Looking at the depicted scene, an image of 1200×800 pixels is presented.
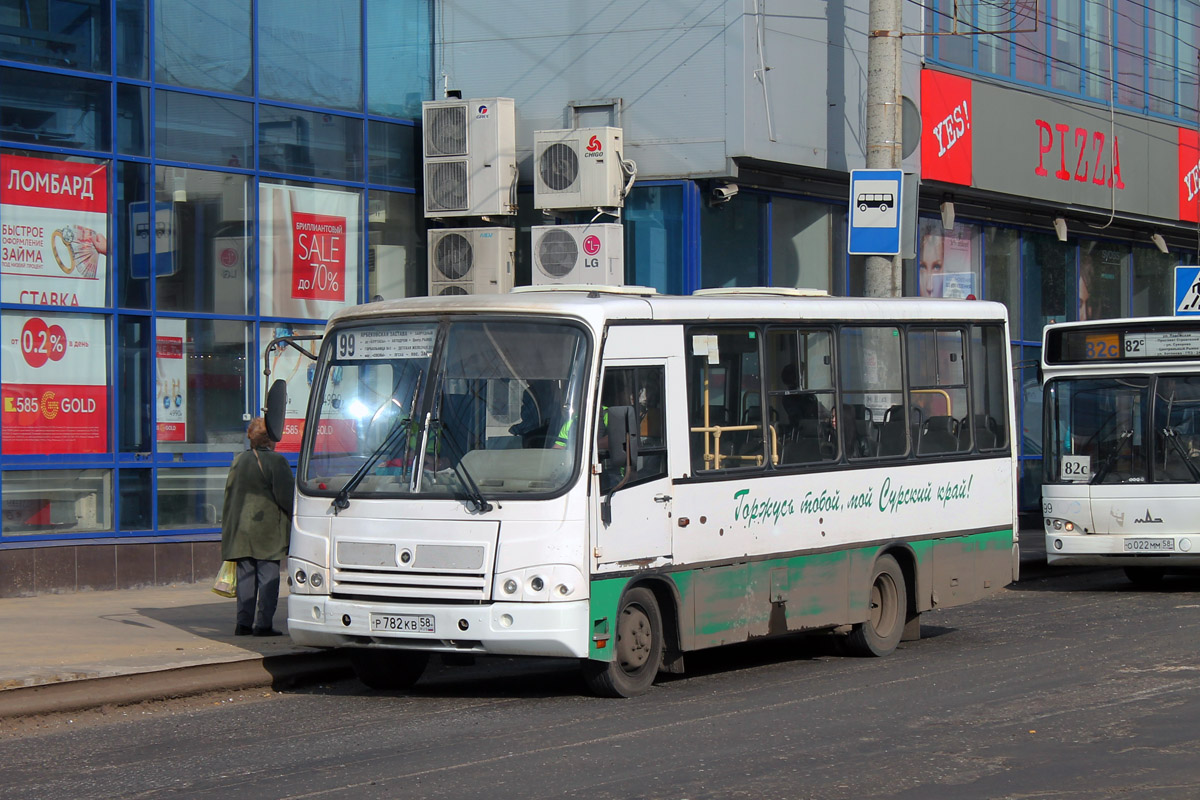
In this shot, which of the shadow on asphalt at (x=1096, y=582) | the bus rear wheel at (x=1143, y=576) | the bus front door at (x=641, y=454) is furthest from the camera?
the bus rear wheel at (x=1143, y=576)

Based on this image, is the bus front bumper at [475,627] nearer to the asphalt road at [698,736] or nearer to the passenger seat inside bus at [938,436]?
the asphalt road at [698,736]

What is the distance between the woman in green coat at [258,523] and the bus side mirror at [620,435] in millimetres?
3296

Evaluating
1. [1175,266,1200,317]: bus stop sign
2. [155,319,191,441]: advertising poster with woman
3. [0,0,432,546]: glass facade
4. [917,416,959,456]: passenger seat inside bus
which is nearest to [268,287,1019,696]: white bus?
[917,416,959,456]: passenger seat inside bus

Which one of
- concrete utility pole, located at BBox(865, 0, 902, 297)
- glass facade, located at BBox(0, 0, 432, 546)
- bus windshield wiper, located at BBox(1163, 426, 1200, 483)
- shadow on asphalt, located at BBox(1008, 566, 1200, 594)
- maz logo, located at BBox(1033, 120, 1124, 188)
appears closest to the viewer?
glass facade, located at BBox(0, 0, 432, 546)

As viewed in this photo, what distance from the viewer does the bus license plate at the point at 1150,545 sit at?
56.9 ft

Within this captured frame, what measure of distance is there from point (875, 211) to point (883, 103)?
122cm

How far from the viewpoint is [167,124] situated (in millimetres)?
16969

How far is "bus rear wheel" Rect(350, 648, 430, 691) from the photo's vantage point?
1104cm

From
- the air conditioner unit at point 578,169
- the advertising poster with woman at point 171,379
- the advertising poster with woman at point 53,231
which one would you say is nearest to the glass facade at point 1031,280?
the air conditioner unit at point 578,169

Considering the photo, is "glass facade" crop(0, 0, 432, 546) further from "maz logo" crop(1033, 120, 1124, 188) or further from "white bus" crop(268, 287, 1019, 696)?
"maz logo" crop(1033, 120, 1124, 188)

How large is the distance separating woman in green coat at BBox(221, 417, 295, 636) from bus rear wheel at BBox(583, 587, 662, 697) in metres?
3.29

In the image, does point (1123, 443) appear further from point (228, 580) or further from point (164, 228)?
point (164, 228)

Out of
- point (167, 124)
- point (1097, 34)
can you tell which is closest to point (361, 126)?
point (167, 124)

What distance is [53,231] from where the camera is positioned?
631 inches
